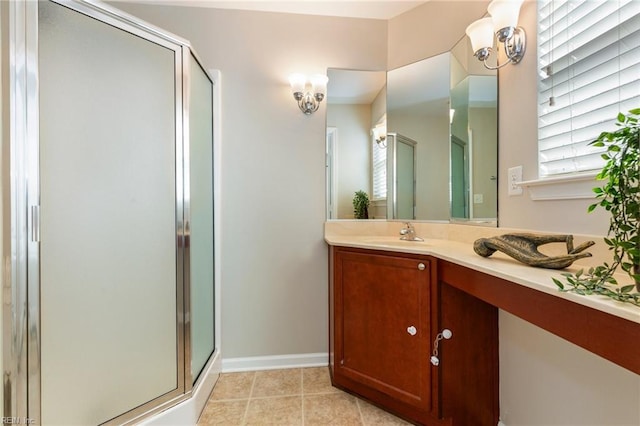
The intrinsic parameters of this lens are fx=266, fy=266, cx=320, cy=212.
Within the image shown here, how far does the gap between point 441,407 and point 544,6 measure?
175 cm

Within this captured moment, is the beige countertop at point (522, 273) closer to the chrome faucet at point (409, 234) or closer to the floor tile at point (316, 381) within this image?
the chrome faucet at point (409, 234)

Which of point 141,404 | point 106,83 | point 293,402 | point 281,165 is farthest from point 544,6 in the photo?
point 141,404

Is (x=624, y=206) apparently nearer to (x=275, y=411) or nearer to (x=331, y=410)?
(x=331, y=410)

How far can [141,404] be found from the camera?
124 centimetres

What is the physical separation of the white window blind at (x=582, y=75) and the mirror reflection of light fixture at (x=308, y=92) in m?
1.16

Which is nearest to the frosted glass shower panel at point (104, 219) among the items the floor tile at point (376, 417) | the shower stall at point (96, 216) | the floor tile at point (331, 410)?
the shower stall at point (96, 216)

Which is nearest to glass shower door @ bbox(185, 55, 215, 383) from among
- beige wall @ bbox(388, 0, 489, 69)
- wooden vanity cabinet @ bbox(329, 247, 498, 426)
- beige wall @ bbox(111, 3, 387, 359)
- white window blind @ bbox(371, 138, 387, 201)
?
beige wall @ bbox(111, 3, 387, 359)

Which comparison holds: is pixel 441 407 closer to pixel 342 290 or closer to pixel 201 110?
pixel 342 290

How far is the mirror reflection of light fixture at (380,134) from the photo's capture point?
1.93 m

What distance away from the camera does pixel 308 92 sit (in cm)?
185

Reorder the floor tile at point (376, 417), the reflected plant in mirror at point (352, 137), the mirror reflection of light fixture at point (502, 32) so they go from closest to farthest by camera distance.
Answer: the mirror reflection of light fixture at point (502, 32)
the floor tile at point (376, 417)
the reflected plant in mirror at point (352, 137)

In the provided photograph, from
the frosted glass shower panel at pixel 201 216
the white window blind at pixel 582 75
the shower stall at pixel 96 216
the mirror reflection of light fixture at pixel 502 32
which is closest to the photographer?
the white window blind at pixel 582 75

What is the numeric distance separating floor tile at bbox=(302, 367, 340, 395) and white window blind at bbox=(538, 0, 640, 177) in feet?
5.28

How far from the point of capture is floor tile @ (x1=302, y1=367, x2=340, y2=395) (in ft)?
5.31
